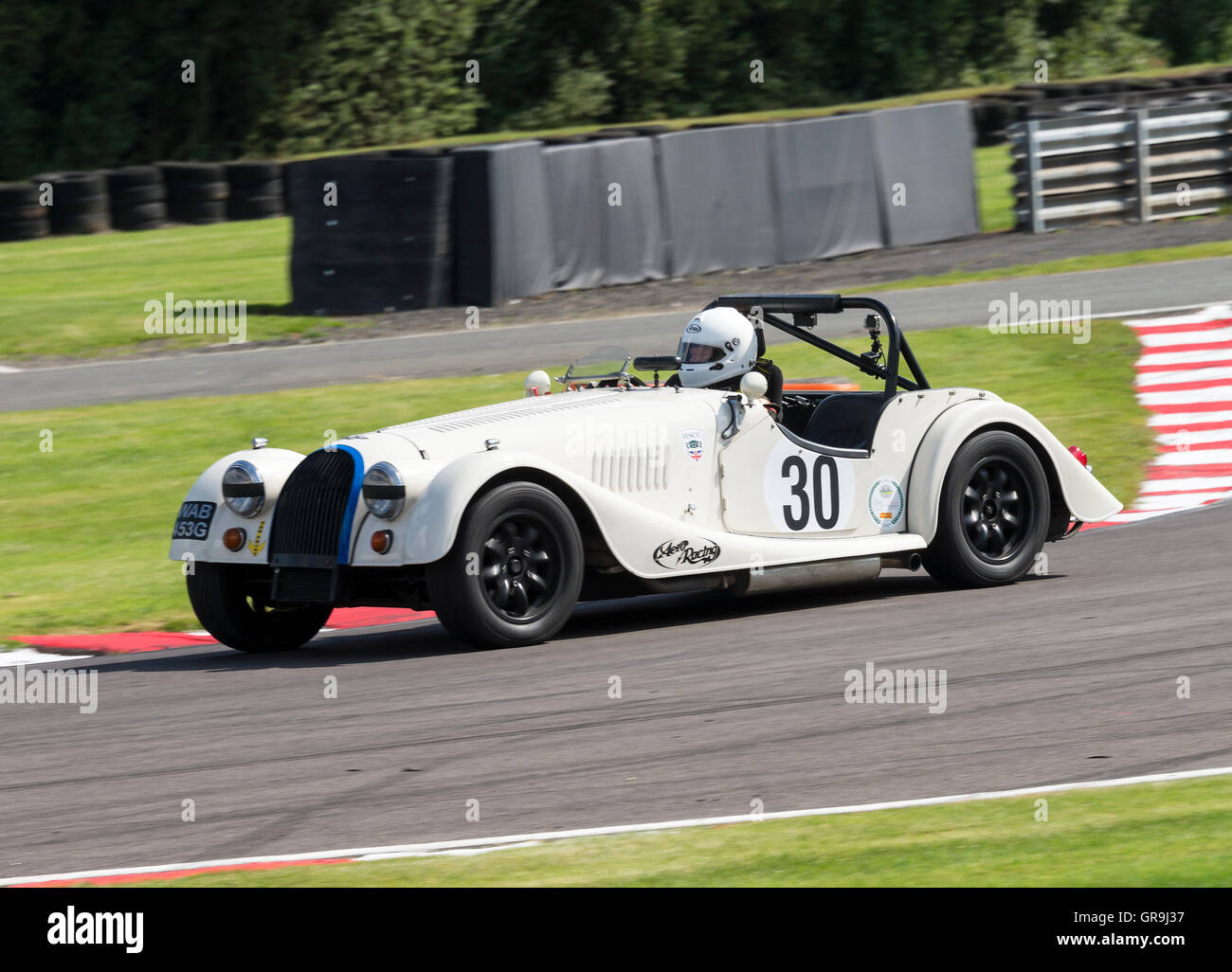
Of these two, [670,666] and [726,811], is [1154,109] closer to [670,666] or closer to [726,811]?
[670,666]

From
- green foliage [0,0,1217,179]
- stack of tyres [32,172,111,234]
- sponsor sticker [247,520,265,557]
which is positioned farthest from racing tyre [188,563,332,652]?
green foliage [0,0,1217,179]

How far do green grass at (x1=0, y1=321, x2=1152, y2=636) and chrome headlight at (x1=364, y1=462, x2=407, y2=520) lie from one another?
2.63 m

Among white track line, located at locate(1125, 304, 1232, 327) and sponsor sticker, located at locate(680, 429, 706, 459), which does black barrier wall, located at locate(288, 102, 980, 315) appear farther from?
sponsor sticker, located at locate(680, 429, 706, 459)

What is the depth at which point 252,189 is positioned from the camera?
1201 inches

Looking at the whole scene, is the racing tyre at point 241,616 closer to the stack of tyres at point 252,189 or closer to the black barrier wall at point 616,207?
the black barrier wall at point 616,207

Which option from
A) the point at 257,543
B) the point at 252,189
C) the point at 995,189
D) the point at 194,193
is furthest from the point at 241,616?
the point at 995,189

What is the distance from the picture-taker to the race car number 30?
353 inches

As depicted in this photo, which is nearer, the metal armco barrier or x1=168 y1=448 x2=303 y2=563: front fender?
x1=168 y1=448 x2=303 y2=563: front fender

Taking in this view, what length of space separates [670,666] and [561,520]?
88cm

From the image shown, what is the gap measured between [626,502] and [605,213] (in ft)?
46.9

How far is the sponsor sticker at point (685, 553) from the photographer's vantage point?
8.82 metres

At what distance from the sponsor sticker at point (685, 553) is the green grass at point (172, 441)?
313 cm

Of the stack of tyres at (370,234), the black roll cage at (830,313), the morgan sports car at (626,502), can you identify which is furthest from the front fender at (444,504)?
the stack of tyres at (370,234)
